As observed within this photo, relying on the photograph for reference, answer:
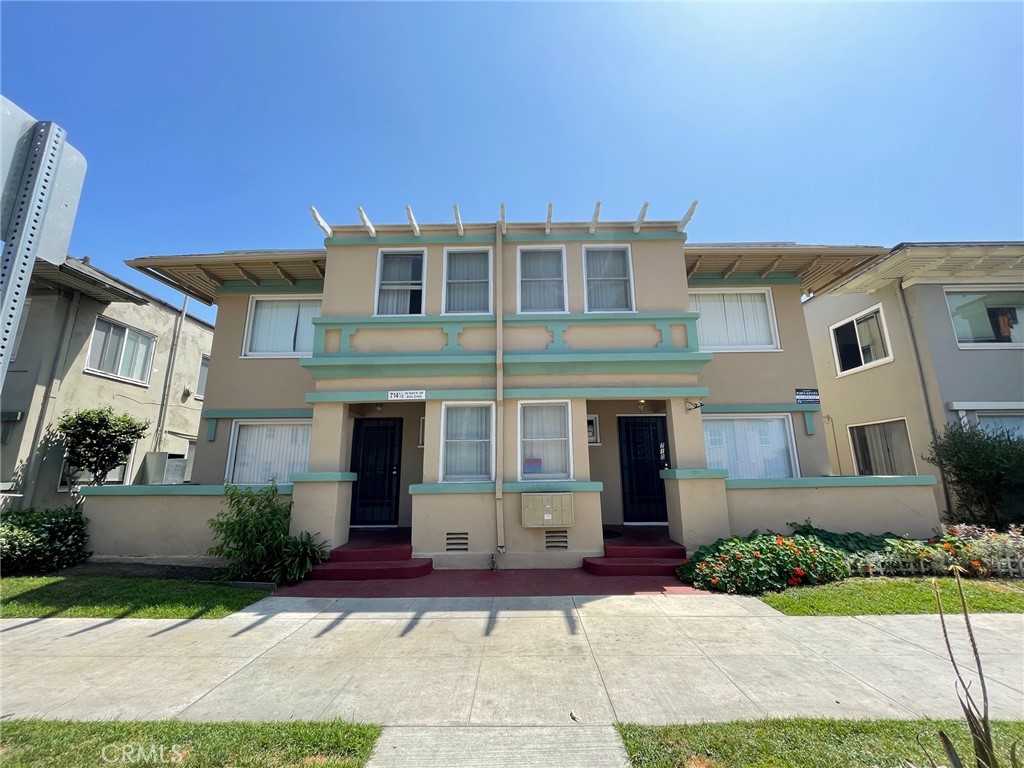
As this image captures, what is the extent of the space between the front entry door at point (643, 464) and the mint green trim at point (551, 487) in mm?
2286

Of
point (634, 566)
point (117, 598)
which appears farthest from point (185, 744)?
point (634, 566)

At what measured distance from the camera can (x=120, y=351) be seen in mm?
11969

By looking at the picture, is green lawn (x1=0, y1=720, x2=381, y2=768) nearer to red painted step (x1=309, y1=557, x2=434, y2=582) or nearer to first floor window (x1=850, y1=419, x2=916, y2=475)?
red painted step (x1=309, y1=557, x2=434, y2=582)

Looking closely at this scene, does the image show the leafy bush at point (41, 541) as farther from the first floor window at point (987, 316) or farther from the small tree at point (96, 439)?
the first floor window at point (987, 316)

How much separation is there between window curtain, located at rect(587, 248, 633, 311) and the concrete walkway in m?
5.35

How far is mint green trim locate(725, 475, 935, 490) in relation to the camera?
783 cm

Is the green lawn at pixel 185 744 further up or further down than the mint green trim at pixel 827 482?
further down

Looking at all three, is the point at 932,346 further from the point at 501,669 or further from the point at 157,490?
the point at 157,490

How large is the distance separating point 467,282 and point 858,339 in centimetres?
1114

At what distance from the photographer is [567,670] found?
4.04 metres

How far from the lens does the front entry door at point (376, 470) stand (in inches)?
372

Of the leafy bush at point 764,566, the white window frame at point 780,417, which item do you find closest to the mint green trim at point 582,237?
the white window frame at point 780,417

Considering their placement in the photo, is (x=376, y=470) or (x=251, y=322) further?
(x=251, y=322)

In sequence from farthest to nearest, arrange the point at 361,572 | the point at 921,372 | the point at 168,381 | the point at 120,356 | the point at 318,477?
the point at 168,381 < the point at 120,356 < the point at 921,372 < the point at 318,477 < the point at 361,572
